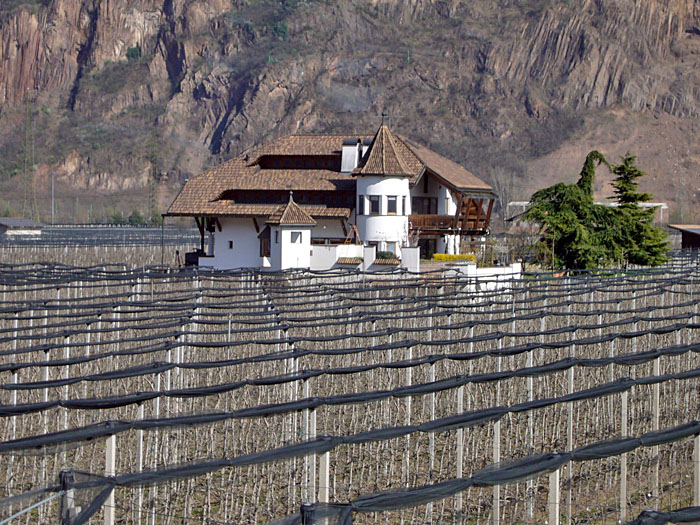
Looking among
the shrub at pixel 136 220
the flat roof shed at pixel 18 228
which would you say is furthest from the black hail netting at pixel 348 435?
the shrub at pixel 136 220

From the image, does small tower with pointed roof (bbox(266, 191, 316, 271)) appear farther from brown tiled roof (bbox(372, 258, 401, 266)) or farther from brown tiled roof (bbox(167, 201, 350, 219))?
brown tiled roof (bbox(167, 201, 350, 219))

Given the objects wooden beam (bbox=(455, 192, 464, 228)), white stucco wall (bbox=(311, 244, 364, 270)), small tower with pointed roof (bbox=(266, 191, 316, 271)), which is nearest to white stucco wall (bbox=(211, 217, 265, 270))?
small tower with pointed roof (bbox=(266, 191, 316, 271))

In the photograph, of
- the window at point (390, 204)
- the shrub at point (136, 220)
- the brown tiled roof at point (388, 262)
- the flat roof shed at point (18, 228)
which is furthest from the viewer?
the shrub at point (136, 220)

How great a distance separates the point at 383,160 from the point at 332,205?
417 cm

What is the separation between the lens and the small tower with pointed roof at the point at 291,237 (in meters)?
50.8

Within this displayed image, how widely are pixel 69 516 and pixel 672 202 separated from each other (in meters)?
133

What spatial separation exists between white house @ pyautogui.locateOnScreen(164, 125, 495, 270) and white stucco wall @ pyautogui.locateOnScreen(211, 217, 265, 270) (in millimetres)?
51

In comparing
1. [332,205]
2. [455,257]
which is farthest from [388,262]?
[332,205]

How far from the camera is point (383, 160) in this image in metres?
54.1

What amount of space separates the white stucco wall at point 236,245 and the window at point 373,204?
5.81m

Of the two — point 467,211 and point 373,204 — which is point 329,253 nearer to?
point 373,204

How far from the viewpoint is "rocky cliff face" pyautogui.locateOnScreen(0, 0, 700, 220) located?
474 ft

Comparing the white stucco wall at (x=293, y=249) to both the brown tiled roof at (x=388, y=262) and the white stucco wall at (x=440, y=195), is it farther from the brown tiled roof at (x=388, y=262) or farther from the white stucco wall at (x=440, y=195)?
the white stucco wall at (x=440, y=195)

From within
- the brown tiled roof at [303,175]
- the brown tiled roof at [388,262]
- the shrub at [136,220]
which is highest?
the brown tiled roof at [303,175]
